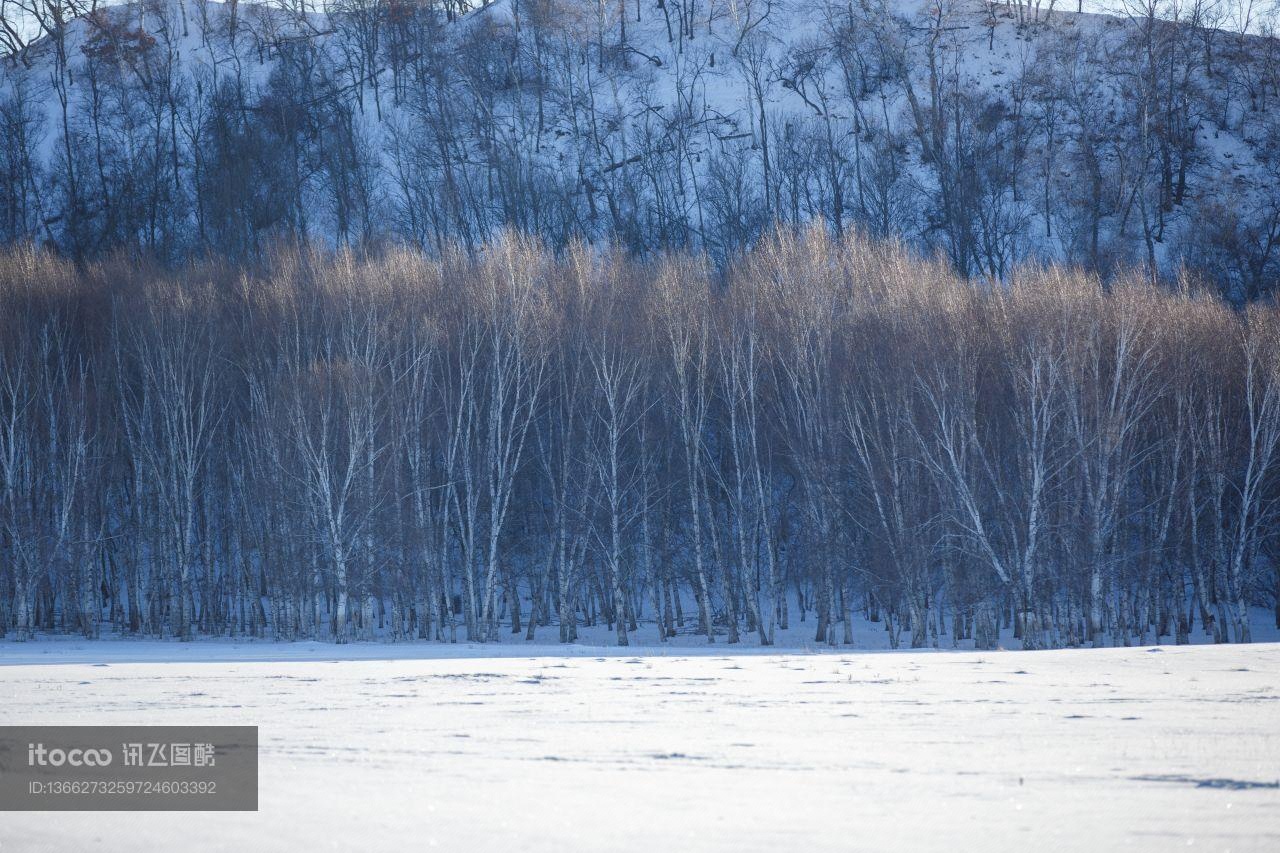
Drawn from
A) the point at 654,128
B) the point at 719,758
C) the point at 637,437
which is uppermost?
the point at 654,128

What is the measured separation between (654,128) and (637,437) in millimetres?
31945

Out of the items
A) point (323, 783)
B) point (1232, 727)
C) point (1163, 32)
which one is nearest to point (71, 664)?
point (323, 783)

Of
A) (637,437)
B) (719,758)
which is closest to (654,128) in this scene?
(637,437)

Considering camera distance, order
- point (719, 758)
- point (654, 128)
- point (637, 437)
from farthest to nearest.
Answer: point (654, 128) < point (637, 437) < point (719, 758)

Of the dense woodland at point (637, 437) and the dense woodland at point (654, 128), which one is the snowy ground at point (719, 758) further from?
the dense woodland at point (654, 128)

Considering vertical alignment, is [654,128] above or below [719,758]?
above

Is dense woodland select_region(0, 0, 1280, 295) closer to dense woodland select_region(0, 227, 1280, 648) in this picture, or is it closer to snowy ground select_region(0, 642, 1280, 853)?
dense woodland select_region(0, 227, 1280, 648)

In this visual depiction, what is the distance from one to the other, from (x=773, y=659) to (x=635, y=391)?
1489cm

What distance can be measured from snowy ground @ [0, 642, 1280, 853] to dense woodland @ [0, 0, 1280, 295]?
3184 cm

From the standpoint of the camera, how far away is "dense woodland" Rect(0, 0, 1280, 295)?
52.2 metres

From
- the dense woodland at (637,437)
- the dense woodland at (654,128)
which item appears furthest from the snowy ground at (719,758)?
the dense woodland at (654,128)

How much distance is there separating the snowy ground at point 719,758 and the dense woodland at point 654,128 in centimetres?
3184

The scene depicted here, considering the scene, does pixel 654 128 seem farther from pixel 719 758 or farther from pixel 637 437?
pixel 719 758

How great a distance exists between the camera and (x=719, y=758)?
8.78 metres
